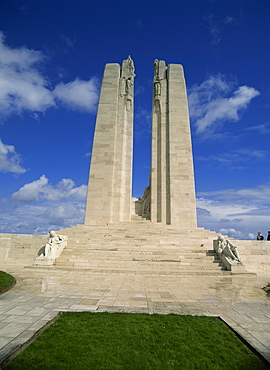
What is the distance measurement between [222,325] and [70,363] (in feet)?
9.89

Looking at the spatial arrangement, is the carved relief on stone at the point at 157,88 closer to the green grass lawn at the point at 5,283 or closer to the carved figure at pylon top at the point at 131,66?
the carved figure at pylon top at the point at 131,66

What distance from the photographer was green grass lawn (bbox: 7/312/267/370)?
296 centimetres

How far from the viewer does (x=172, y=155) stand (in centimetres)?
2298

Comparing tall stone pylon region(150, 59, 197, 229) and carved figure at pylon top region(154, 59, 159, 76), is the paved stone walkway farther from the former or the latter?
carved figure at pylon top region(154, 59, 159, 76)

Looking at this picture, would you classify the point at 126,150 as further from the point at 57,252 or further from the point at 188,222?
the point at 57,252

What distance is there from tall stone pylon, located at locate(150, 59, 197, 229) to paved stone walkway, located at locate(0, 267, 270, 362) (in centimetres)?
1215

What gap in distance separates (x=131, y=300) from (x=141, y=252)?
707cm

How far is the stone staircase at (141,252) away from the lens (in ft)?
37.6

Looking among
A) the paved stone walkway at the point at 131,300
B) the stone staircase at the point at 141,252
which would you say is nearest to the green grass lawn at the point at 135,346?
the paved stone walkway at the point at 131,300

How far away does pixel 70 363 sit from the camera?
2.93 meters

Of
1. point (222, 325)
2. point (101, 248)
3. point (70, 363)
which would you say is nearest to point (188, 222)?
point (101, 248)

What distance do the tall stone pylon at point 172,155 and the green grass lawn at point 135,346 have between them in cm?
1747

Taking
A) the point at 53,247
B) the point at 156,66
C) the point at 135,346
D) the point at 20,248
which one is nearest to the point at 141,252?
the point at 53,247

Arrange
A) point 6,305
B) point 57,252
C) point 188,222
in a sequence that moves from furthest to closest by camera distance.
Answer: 1. point 188,222
2. point 57,252
3. point 6,305
